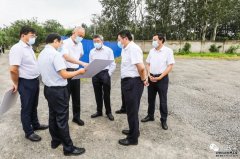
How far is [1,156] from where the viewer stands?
3.35 metres

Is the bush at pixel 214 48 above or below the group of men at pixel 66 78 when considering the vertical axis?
below

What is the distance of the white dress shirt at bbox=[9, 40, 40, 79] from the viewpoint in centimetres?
357

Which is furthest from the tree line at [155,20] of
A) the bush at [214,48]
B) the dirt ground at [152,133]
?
the dirt ground at [152,133]

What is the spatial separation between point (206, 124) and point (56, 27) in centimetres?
4362

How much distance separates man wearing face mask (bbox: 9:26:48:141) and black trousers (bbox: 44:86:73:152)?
642mm

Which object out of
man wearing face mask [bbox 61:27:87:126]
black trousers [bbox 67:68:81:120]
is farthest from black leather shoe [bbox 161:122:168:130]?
black trousers [bbox 67:68:81:120]

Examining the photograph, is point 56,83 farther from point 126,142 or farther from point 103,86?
point 103,86

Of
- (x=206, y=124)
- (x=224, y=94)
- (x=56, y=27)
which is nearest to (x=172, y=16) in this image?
(x=56, y=27)

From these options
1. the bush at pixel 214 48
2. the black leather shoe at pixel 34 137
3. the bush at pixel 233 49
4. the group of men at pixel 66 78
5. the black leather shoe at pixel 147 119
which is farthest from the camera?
the bush at pixel 214 48

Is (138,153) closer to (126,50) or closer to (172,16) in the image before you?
(126,50)

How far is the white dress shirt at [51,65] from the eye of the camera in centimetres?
304

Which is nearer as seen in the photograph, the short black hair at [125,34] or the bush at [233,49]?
the short black hair at [125,34]

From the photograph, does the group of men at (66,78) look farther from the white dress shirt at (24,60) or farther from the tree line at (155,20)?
the tree line at (155,20)

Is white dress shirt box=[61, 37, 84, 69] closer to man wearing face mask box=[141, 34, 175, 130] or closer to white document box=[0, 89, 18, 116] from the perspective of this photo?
white document box=[0, 89, 18, 116]
